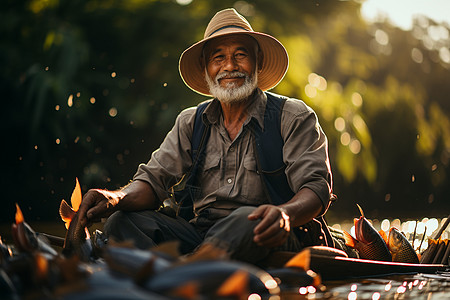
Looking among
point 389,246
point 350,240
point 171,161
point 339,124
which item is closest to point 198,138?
point 171,161

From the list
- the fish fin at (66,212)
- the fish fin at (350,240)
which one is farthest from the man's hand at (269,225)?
the fish fin at (350,240)

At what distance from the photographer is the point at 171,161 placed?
279 cm

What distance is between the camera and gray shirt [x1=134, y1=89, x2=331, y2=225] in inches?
93.3

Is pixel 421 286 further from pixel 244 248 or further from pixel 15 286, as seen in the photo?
pixel 15 286

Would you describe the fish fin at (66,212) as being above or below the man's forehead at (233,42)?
below

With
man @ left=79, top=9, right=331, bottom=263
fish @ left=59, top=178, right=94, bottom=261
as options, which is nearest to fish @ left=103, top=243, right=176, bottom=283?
man @ left=79, top=9, right=331, bottom=263

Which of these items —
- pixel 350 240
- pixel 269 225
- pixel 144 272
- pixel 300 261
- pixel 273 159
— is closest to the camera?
pixel 144 272

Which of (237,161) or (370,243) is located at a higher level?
(237,161)

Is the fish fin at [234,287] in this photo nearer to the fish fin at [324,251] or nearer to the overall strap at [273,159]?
the fish fin at [324,251]

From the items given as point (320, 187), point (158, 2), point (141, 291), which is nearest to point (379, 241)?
point (320, 187)

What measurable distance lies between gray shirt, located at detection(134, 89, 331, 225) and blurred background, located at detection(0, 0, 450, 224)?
4749 millimetres

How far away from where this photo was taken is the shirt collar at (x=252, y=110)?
2627mm

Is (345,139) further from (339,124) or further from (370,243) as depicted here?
(370,243)

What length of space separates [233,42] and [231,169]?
65 cm
